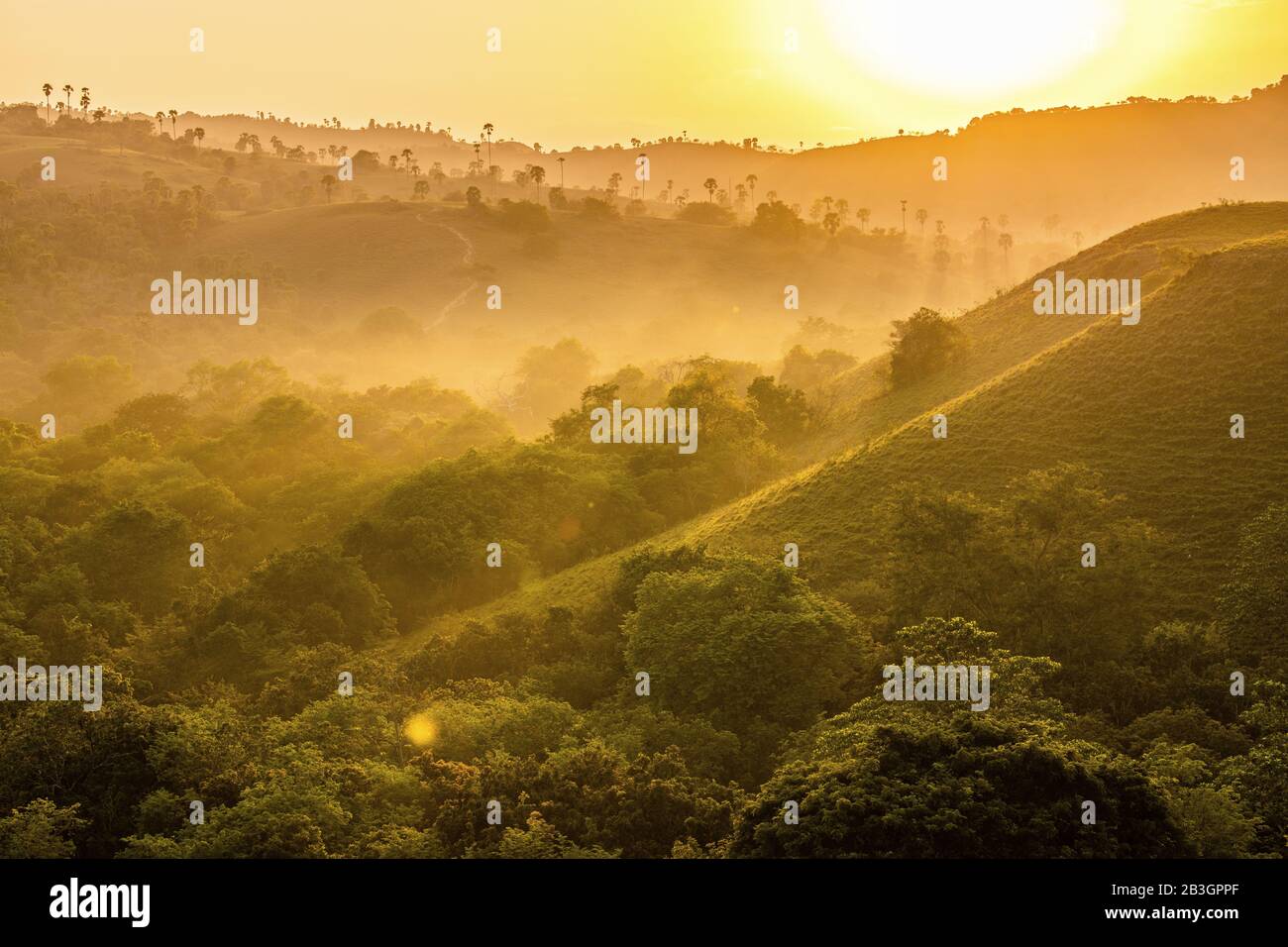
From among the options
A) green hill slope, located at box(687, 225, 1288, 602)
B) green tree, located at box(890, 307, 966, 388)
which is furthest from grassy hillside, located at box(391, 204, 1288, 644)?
green tree, located at box(890, 307, 966, 388)

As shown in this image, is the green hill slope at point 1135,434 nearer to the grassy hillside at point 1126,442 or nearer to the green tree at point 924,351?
the grassy hillside at point 1126,442

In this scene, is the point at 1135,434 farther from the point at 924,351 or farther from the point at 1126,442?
the point at 924,351

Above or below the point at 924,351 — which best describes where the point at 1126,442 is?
below

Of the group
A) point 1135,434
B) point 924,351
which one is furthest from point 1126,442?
point 924,351

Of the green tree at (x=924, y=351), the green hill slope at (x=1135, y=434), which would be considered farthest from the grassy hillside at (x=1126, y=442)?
the green tree at (x=924, y=351)

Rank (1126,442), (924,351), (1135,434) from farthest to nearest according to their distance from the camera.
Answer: (924,351), (1135,434), (1126,442)

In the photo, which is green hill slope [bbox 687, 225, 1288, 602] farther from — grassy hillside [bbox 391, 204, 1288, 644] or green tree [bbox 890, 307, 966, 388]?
green tree [bbox 890, 307, 966, 388]

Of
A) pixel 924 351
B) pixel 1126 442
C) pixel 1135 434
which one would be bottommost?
pixel 1126 442

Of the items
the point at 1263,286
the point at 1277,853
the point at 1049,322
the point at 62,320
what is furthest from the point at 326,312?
the point at 1277,853
